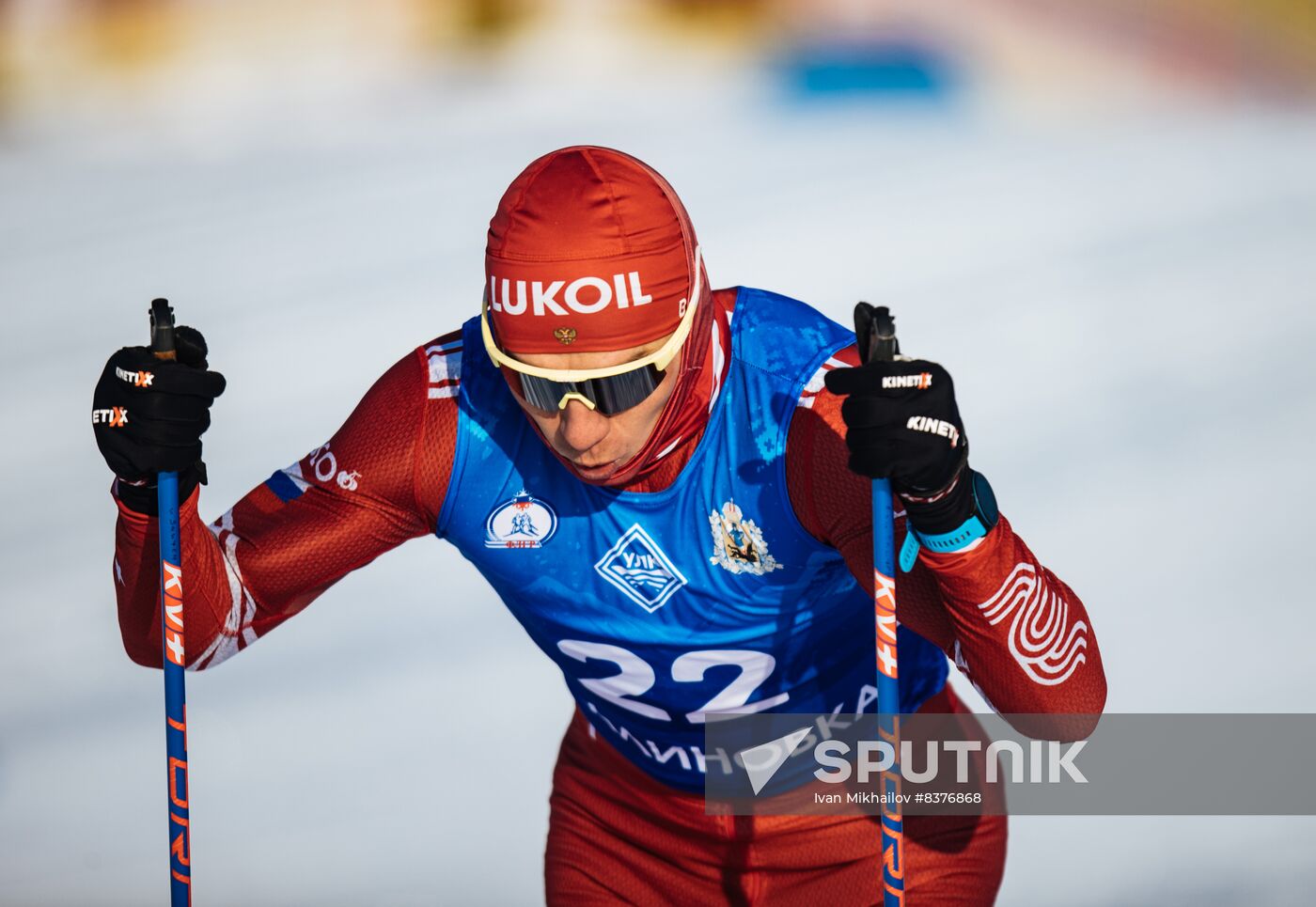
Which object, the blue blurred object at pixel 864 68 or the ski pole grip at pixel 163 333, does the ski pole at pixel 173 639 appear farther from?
the blue blurred object at pixel 864 68

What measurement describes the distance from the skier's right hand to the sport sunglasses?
19.0 inches

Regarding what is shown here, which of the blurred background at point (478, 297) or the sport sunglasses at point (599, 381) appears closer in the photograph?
the sport sunglasses at point (599, 381)

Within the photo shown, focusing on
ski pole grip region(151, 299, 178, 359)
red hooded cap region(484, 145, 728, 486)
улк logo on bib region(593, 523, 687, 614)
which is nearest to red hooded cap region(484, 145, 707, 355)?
red hooded cap region(484, 145, 728, 486)

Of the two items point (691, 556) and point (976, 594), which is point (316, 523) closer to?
point (691, 556)

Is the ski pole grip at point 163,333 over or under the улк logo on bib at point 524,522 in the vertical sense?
over

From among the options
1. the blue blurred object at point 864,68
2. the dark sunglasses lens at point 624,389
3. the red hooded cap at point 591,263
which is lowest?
the dark sunglasses lens at point 624,389

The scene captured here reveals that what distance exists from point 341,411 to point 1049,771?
121 inches

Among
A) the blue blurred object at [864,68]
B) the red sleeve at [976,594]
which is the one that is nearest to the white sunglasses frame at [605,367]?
the red sleeve at [976,594]

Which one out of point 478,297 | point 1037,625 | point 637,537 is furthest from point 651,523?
point 478,297

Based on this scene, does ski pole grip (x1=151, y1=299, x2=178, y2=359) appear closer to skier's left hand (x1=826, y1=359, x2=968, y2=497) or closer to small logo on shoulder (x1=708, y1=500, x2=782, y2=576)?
small logo on shoulder (x1=708, y1=500, x2=782, y2=576)

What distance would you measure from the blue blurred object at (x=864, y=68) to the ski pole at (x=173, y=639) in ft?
20.3

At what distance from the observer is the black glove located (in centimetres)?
265

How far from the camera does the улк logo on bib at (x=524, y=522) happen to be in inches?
125

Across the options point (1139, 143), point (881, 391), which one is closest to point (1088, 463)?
point (1139, 143)
